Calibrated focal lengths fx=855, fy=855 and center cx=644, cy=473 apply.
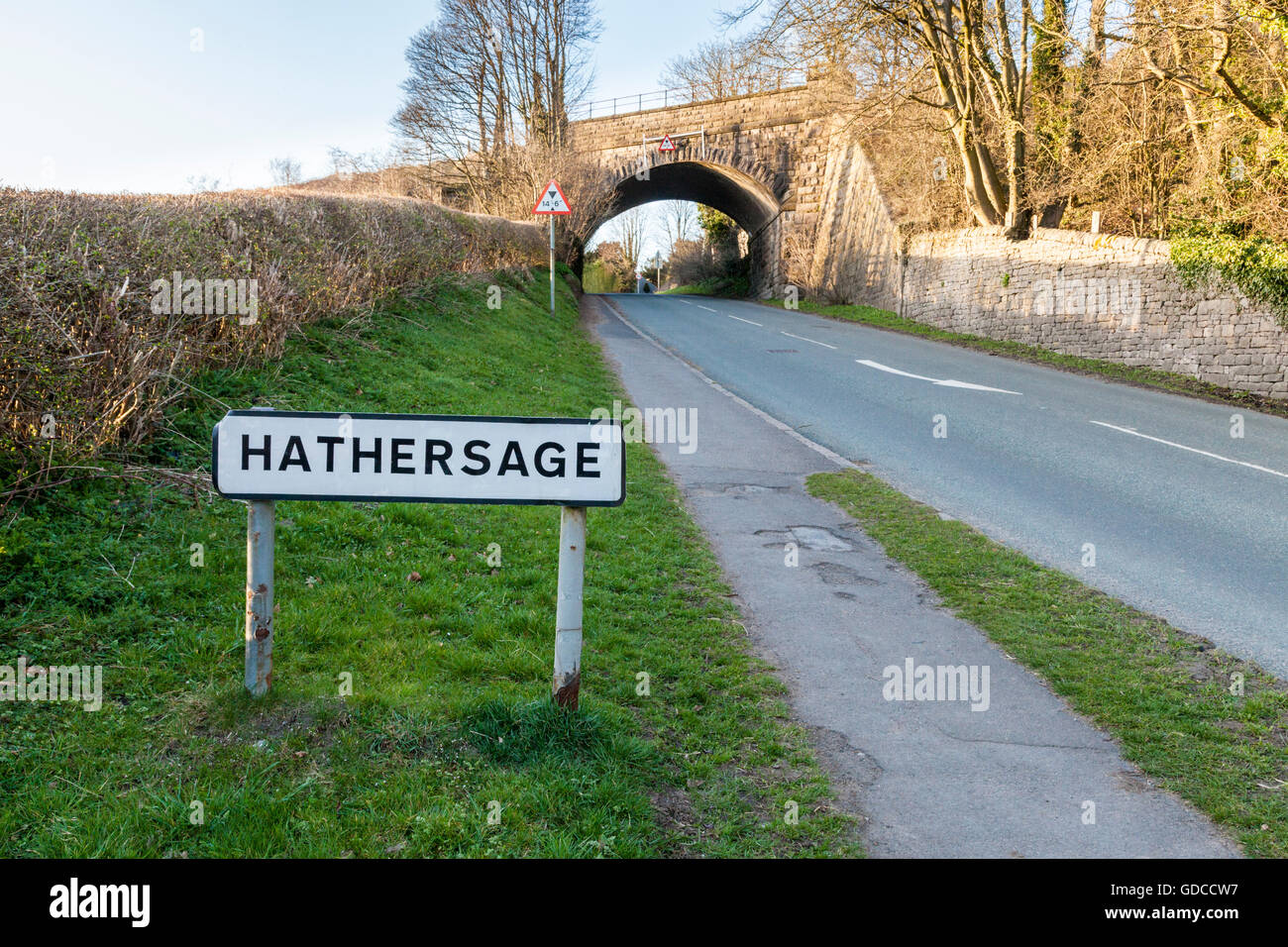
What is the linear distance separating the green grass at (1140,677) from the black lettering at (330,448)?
12.4 ft

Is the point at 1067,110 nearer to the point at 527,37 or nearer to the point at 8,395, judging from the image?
the point at 8,395

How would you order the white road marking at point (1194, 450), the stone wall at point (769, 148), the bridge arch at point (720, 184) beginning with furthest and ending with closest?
the bridge arch at point (720, 184), the stone wall at point (769, 148), the white road marking at point (1194, 450)

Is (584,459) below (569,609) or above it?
above

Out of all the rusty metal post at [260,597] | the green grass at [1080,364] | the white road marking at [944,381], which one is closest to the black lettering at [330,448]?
the rusty metal post at [260,597]

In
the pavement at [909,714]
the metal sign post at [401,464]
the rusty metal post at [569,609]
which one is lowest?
the pavement at [909,714]

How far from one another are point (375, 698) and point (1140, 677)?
13.3ft

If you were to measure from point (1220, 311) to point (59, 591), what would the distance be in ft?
59.0

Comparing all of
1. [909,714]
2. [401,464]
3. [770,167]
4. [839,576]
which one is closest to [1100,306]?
[839,576]

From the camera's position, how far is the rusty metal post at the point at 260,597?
362cm

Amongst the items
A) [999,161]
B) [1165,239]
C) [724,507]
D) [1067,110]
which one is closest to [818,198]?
[999,161]

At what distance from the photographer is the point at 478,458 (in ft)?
11.8

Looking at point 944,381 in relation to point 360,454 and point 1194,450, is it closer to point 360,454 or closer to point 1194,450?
point 1194,450

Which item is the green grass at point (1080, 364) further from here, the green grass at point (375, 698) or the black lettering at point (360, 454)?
the black lettering at point (360, 454)

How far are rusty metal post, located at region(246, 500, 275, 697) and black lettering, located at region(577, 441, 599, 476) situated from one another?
1.30m
